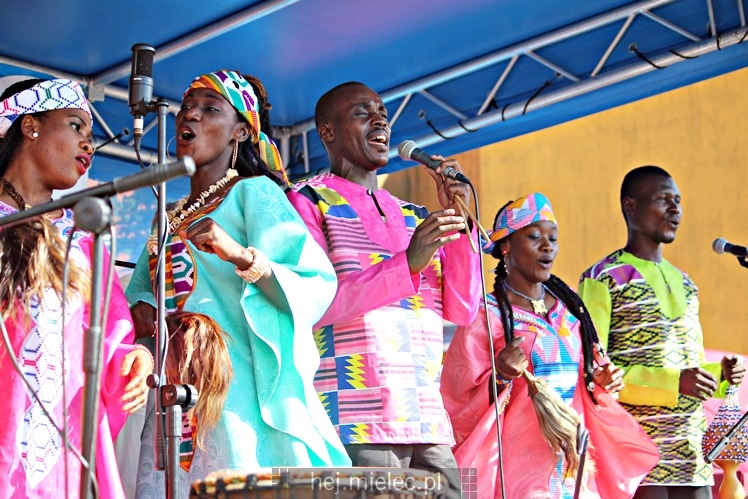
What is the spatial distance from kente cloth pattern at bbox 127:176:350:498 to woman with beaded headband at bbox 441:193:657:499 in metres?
1.35

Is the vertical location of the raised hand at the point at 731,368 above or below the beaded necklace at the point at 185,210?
below

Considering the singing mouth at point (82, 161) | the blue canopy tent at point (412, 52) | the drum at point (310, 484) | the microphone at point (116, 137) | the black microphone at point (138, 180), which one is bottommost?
the drum at point (310, 484)

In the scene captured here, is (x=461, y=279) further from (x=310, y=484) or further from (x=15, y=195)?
(x=310, y=484)

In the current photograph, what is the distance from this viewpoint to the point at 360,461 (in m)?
3.25

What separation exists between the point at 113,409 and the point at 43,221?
57 centimetres

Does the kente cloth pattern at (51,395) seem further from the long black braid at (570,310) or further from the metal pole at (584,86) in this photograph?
the metal pole at (584,86)

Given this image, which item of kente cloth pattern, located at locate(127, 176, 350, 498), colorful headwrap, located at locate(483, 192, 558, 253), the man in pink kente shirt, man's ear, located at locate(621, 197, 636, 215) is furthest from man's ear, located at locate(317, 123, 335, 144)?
man's ear, located at locate(621, 197, 636, 215)

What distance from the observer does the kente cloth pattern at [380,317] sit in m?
3.29

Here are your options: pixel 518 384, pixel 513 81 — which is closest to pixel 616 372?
pixel 518 384

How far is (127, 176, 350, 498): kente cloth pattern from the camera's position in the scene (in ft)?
9.66


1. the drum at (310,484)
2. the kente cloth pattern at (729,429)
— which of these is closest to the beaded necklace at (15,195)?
the drum at (310,484)

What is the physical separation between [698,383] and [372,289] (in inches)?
84.4

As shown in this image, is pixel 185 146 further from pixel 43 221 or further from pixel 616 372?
pixel 616 372

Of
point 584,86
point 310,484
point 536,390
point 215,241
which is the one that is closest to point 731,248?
point 536,390
